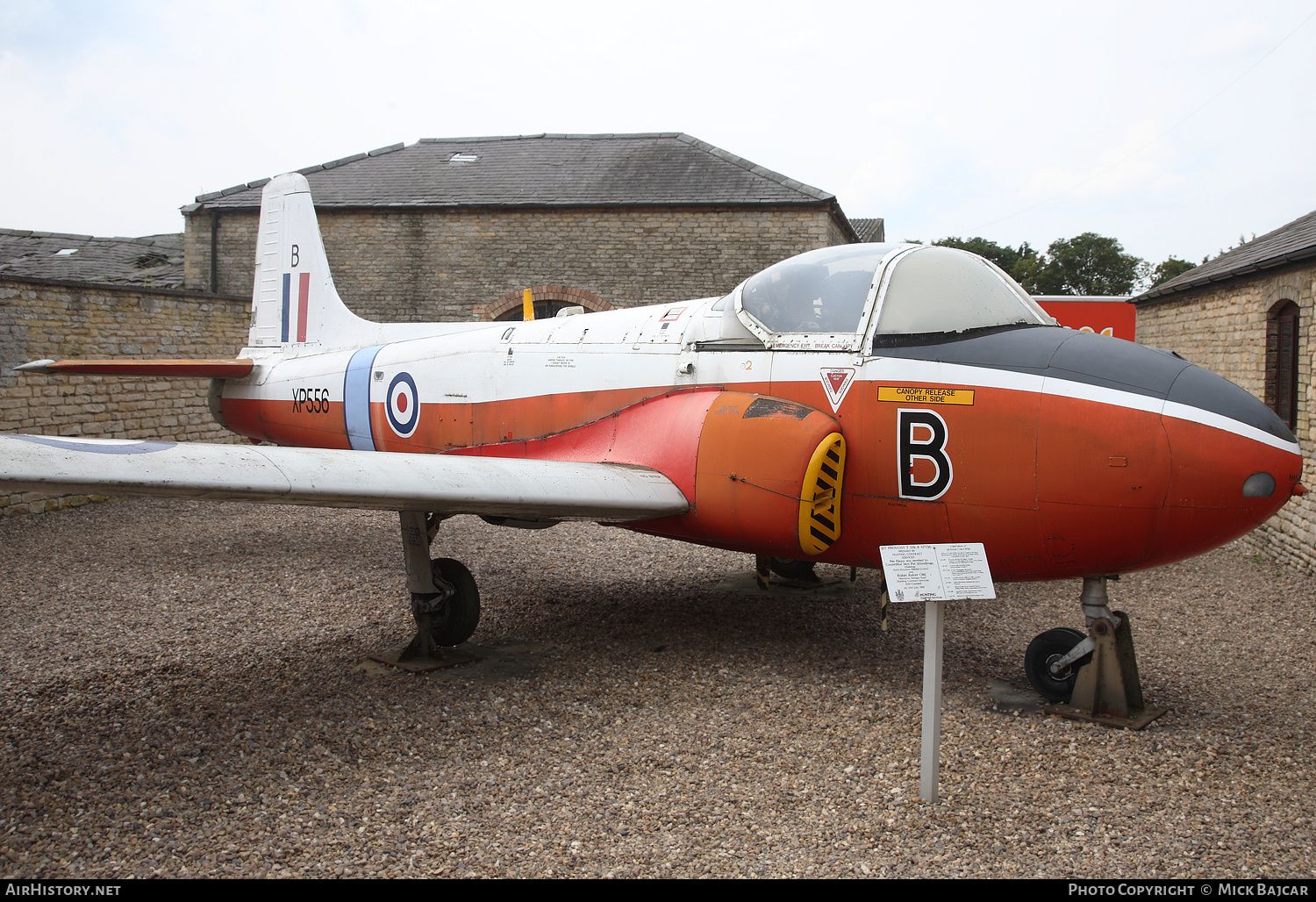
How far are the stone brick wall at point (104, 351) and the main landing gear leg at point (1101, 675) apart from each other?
10.7 meters

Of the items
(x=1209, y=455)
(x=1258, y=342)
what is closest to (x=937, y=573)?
(x=1209, y=455)

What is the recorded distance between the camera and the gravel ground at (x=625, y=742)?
2.87 m

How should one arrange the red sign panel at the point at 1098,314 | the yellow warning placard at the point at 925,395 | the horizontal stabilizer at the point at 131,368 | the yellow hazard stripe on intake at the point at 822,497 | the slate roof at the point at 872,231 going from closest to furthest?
1. the yellow warning placard at the point at 925,395
2. the yellow hazard stripe on intake at the point at 822,497
3. the horizontal stabilizer at the point at 131,368
4. the red sign panel at the point at 1098,314
5. the slate roof at the point at 872,231

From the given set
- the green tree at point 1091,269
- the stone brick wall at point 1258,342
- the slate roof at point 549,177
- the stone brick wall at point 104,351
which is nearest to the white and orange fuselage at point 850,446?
the stone brick wall at point 1258,342

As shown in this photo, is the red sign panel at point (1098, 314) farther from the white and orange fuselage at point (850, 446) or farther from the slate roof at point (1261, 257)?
the white and orange fuselage at point (850, 446)

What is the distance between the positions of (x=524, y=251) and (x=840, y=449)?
14540mm

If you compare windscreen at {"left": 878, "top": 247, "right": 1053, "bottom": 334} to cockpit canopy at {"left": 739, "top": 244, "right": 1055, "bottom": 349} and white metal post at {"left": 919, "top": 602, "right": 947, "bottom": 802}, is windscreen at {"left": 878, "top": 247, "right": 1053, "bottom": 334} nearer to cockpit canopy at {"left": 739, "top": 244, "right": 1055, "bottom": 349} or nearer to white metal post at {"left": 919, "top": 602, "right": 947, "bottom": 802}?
cockpit canopy at {"left": 739, "top": 244, "right": 1055, "bottom": 349}

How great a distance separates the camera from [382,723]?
13.1 feet

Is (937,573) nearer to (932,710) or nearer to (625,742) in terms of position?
(932,710)

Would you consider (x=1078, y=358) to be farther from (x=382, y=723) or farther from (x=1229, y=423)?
(x=382, y=723)

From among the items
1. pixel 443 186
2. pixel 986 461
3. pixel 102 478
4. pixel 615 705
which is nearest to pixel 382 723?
pixel 615 705

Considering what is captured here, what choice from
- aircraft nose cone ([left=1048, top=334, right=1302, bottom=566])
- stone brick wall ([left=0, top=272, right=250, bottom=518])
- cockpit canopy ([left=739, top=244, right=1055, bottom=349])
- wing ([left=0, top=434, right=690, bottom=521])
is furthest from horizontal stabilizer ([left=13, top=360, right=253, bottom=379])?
aircraft nose cone ([left=1048, top=334, right=1302, bottom=566])

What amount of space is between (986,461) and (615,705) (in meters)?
2.16
